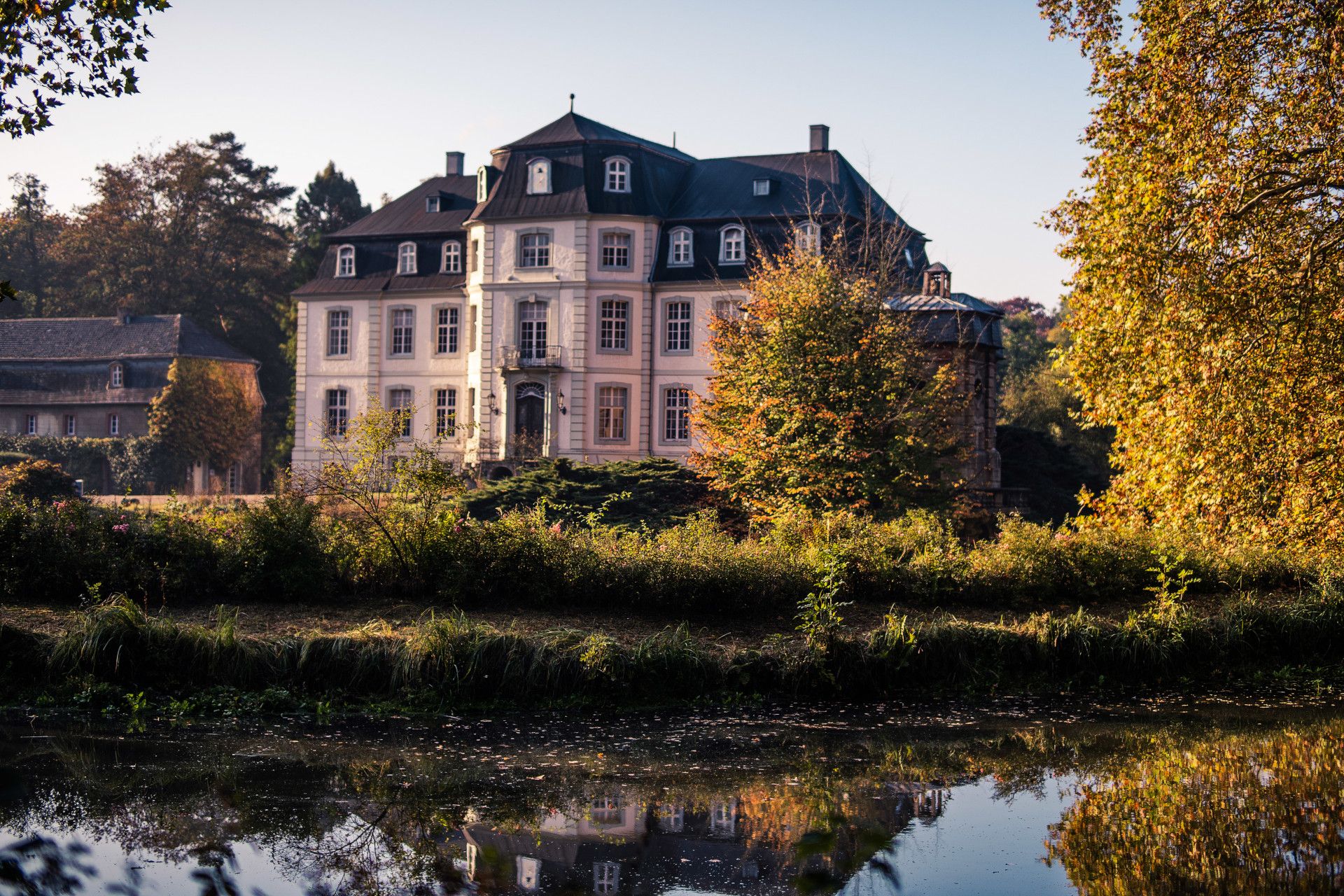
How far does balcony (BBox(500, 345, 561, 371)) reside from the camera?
118ft

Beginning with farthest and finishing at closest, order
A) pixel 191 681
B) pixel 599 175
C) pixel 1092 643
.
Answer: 1. pixel 599 175
2. pixel 1092 643
3. pixel 191 681

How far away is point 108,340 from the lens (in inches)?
1928

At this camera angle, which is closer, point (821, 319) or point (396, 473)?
point (396, 473)

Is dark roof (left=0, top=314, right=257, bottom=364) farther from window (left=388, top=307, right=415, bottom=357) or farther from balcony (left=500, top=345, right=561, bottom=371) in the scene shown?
balcony (left=500, top=345, right=561, bottom=371)

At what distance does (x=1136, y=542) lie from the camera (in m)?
14.2

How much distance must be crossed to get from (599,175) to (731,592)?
25927mm

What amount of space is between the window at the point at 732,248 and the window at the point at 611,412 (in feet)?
15.1

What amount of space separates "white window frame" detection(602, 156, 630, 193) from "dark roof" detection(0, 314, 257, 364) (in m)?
19.9

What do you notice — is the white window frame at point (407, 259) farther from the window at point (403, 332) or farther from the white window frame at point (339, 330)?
the white window frame at point (339, 330)

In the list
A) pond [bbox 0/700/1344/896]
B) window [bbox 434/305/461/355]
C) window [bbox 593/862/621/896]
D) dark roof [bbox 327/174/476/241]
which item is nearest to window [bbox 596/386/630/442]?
window [bbox 434/305/461/355]

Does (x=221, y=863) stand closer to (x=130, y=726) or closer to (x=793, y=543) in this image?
(x=130, y=726)

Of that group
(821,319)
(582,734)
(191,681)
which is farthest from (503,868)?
(821,319)

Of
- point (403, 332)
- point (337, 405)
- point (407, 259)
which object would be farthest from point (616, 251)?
point (337, 405)

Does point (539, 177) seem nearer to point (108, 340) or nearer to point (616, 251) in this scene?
point (616, 251)
